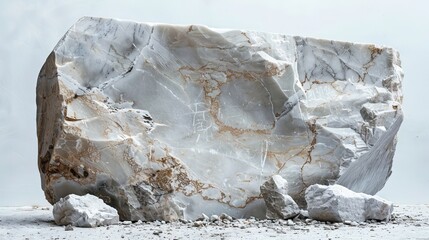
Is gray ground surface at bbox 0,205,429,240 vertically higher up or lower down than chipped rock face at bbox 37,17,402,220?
lower down

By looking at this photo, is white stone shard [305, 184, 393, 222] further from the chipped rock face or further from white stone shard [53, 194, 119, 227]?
white stone shard [53, 194, 119, 227]

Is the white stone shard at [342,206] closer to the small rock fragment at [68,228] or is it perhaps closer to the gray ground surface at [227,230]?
the gray ground surface at [227,230]

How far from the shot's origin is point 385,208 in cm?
497

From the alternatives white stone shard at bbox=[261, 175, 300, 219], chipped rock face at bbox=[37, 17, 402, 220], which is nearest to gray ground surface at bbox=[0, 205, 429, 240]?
white stone shard at bbox=[261, 175, 300, 219]

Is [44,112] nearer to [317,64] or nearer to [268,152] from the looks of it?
[268,152]

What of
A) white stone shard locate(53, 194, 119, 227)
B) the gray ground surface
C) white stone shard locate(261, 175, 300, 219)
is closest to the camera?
the gray ground surface

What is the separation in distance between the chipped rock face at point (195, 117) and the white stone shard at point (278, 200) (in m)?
0.21

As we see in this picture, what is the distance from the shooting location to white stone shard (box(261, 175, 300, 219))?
4.98m

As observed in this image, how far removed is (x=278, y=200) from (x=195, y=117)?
2.95 feet

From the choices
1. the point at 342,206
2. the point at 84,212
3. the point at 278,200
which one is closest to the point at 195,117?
the point at 278,200

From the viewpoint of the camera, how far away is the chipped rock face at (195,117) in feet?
16.4

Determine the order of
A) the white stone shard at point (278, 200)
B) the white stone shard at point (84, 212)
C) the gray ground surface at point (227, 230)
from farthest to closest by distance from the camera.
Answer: the white stone shard at point (278, 200), the white stone shard at point (84, 212), the gray ground surface at point (227, 230)

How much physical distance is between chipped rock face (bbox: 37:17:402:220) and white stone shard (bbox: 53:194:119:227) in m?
0.26

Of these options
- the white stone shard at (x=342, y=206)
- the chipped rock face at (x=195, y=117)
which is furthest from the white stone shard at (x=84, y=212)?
the white stone shard at (x=342, y=206)
